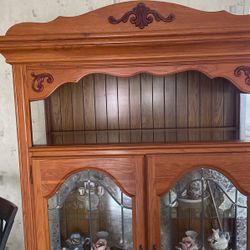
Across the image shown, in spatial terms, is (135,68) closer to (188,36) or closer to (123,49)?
(123,49)

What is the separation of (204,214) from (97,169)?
18.9 inches

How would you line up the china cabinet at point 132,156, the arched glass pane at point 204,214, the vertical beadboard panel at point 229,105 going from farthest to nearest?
the vertical beadboard panel at point 229,105, the arched glass pane at point 204,214, the china cabinet at point 132,156

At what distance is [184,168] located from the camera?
1135 millimetres

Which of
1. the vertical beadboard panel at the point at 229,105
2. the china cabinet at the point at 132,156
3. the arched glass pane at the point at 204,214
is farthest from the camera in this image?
the vertical beadboard panel at the point at 229,105

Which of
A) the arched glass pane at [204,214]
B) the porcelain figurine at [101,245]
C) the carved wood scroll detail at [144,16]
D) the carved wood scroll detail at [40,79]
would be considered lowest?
the porcelain figurine at [101,245]

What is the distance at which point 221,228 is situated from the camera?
1.24 meters

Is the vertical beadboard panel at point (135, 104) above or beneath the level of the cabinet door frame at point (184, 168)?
above

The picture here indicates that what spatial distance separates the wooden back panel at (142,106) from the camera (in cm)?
150

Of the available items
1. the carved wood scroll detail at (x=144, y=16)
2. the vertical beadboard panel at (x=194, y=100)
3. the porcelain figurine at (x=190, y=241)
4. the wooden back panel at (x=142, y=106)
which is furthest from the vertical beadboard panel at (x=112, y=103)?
the porcelain figurine at (x=190, y=241)

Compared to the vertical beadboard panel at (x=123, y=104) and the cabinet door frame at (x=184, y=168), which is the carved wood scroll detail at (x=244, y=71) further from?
the vertical beadboard panel at (x=123, y=104)

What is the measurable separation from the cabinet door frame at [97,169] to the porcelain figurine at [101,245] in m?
0.17

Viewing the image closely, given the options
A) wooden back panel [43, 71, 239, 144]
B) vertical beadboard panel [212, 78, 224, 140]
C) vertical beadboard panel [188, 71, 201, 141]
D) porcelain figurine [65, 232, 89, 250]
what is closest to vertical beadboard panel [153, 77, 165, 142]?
wooden back panel [43, 71, 239, 144]

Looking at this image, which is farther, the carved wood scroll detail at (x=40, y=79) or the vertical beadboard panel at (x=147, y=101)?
the vertical beadboard panel at (x=147, y=101)

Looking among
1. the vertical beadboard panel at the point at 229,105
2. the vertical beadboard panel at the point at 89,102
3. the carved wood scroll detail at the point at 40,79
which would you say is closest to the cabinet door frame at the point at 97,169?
the carved wood scroll detail at the point at 40,79
